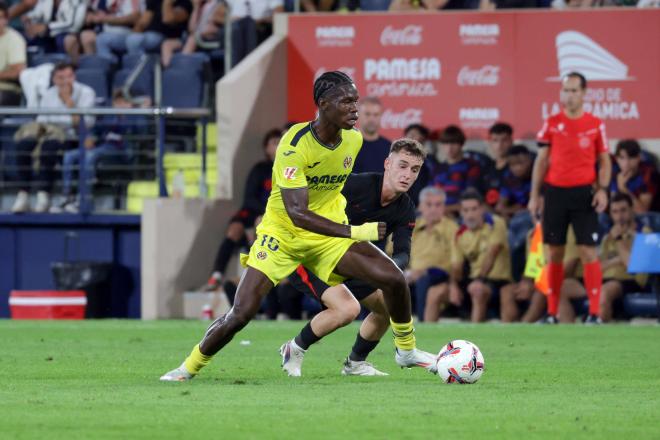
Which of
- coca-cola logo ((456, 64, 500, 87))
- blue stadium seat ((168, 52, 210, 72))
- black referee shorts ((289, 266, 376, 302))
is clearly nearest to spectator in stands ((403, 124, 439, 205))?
coca-cola logo ((456, 64, 500, 87))

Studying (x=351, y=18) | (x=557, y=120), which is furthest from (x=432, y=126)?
(x=557, y=120)

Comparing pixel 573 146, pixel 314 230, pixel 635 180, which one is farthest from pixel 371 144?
pixel 314 230

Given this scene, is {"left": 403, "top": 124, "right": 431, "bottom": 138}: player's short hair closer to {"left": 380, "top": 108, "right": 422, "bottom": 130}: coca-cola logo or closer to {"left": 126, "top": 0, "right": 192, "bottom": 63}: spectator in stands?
{"left": 380, "top": 108, "right": 422, "bottom": 130}: coca-cola logo

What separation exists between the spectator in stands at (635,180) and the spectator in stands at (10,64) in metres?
9.23

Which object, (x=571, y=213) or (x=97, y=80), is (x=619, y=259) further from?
(x=97, y=80)

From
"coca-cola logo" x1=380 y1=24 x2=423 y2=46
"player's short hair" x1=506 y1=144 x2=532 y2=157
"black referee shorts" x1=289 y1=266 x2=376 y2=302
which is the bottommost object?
"black referee shorts" x1=289 y1=266 x2=376 y2=302

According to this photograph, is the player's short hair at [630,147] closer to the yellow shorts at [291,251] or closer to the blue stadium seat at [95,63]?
the blue stadium seat at [95,63]

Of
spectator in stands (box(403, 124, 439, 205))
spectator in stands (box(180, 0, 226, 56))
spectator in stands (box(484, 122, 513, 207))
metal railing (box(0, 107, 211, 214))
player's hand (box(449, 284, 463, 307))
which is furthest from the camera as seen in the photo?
spectator in stands (box(180, 0, 226, 56))

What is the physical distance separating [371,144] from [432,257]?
8.81 feet

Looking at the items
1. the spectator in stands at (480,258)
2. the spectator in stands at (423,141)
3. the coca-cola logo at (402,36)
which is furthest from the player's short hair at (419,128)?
the coca-cola logo at (402,36)

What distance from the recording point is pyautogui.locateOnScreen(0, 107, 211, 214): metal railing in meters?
20.9

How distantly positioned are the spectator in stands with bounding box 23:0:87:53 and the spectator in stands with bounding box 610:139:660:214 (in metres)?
9.20

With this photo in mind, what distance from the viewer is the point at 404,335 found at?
1107 centimetres

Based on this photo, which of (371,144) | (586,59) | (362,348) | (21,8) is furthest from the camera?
(21,8)
